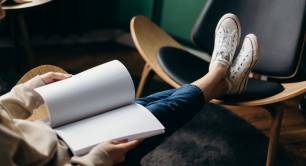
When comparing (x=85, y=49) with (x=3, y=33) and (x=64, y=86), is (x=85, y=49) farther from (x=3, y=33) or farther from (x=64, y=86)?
(x=64, y=86)

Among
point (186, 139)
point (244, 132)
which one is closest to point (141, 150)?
point (186, 139)

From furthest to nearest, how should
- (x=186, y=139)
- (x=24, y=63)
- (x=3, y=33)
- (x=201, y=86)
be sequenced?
(x=3, y=33)
(x=24, y=63)
(x=186, y=139)
(x=201, y=86)

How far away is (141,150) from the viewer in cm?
110

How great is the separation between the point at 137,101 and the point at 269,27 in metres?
0.76

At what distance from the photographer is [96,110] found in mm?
1094

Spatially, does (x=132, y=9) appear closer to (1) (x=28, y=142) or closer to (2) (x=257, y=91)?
(2) (x=257, y=91)

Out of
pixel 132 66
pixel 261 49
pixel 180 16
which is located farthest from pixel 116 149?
pixel 180 16

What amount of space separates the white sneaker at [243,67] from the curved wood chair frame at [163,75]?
2.5 inches

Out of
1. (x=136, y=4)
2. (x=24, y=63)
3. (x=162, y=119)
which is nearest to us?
(x=162, y=119)

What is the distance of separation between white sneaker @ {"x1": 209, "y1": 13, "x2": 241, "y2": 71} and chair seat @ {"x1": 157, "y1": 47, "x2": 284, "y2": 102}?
11 centimetres

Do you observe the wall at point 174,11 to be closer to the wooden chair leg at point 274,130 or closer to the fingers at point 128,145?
the wooden chair leg at point 274,130

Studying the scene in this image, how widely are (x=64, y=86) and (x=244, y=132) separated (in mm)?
1074

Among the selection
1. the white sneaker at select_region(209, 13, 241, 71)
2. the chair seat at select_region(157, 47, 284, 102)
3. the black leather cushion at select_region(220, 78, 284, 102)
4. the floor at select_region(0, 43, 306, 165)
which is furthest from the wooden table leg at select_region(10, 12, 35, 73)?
the black leather cushion at select_region(220, 78, 284, 102)

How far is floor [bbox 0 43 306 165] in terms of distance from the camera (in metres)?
1.87
